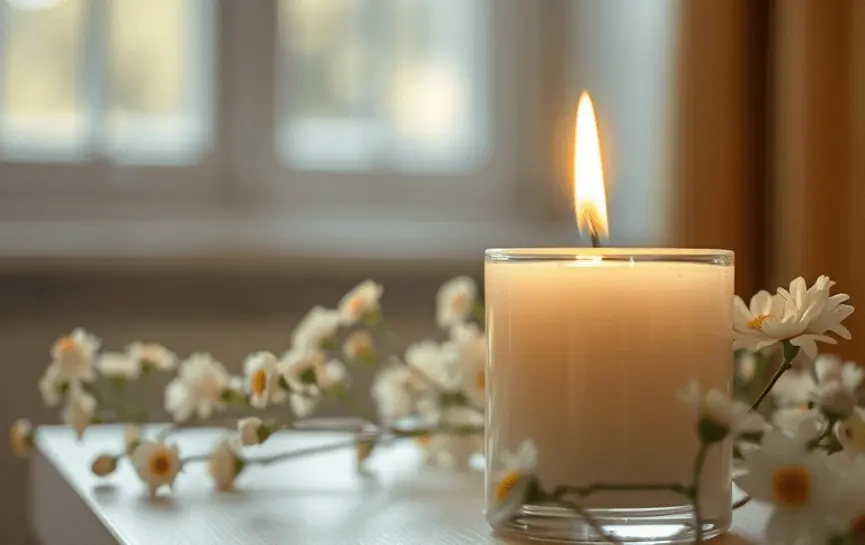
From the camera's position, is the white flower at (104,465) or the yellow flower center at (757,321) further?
the white flower at (104,465)

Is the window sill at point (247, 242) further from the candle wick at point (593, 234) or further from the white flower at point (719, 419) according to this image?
the white flower at point (719, 419)

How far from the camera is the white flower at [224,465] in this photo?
30.4 inches

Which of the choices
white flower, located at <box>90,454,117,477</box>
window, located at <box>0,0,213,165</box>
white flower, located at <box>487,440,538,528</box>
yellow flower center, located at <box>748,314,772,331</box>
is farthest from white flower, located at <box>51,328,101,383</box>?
window, located at <box>0,0,213,165</box>

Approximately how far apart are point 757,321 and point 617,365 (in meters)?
0.08

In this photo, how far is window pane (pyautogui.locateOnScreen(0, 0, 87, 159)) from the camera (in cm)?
182

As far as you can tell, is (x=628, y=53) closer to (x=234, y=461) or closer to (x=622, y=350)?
(x=234, y=461)

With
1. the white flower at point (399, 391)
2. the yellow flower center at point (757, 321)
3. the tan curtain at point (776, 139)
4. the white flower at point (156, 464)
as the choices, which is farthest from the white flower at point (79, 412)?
the tan curtain at point (776, 139)

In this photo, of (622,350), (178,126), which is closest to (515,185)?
(178,126)

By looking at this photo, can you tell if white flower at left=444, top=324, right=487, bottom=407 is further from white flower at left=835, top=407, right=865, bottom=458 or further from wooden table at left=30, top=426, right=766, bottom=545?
white flower at left=835, top=407, right=865, bottom=458

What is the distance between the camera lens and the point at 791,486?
1.61ft

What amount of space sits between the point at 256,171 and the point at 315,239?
0.20 m

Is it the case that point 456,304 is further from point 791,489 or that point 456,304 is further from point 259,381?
point 791,489

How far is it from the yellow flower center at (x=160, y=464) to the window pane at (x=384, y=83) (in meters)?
1.21

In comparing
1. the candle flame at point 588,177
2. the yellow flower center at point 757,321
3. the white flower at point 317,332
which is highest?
the candle flame at point 588,177
